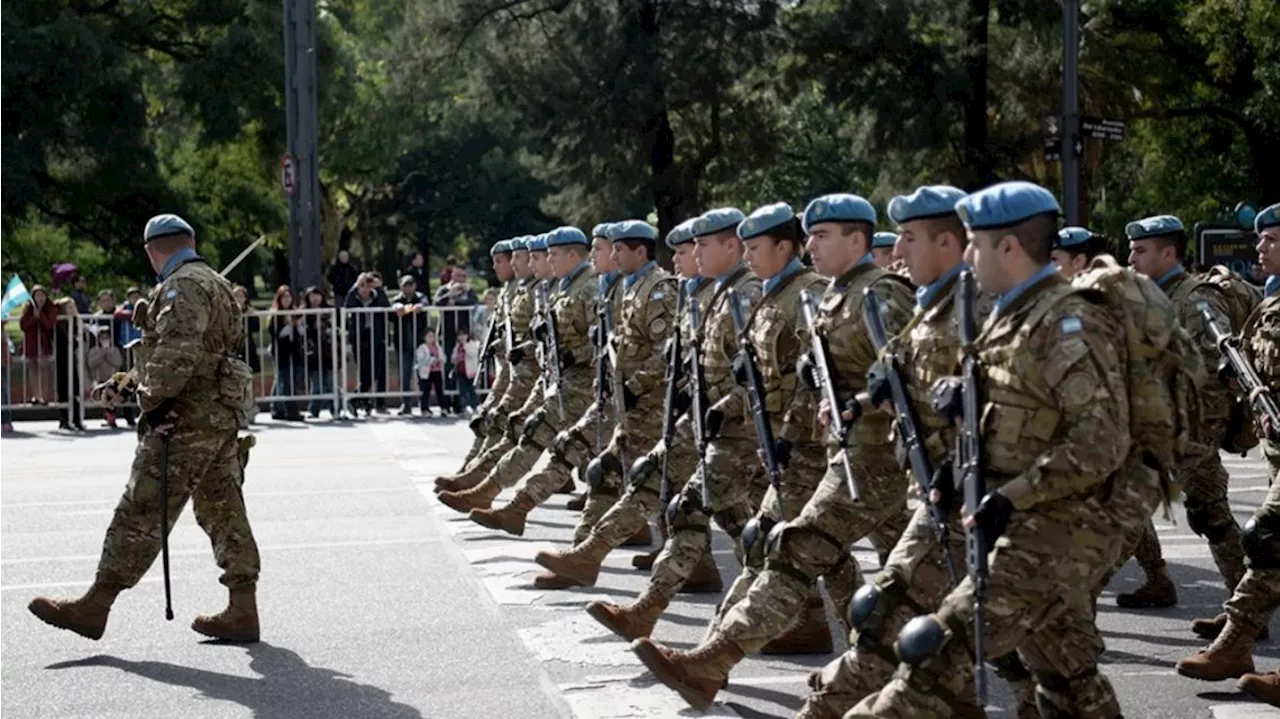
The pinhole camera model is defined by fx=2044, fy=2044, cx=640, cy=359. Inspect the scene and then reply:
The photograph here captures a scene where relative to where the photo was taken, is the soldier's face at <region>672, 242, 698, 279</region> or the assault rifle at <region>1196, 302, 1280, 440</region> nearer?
the assault rifle at <region>1196, 302, 1280, 440</region>

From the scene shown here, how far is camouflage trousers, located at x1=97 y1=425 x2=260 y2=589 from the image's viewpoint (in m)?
9.00

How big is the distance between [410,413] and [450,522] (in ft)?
34.8

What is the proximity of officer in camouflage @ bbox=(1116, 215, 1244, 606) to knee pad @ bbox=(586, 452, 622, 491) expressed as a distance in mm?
2754

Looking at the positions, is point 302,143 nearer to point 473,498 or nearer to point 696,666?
point 473,498

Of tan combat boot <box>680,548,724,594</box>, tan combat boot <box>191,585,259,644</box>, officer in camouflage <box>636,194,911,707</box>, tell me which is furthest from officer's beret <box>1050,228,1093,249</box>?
tan combat boot <box>191,585,259,644</box>

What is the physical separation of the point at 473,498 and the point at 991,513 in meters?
8.31

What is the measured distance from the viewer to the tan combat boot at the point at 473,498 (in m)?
13.3

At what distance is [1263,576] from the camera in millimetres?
7969

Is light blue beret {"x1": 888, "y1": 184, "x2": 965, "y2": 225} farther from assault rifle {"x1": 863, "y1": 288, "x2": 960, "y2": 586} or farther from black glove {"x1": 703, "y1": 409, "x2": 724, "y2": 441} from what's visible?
black glove {"x1": 703, "y1": 409, "x2": 724, "y2": 441}

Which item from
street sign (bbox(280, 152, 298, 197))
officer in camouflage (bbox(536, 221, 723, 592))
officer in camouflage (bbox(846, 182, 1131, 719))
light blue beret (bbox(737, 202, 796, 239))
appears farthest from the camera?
street sign (bbox(280, 152, 298, 197))

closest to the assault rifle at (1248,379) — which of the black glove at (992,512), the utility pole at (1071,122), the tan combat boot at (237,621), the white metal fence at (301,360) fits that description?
the black glove at (992,512)

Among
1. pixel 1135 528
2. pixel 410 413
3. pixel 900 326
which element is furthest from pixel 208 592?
pixel 410 413

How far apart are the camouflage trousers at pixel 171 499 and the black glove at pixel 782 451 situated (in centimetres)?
275

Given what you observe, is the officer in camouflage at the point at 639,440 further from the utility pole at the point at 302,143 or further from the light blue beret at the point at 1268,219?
the utility pole at the point at 302,143
